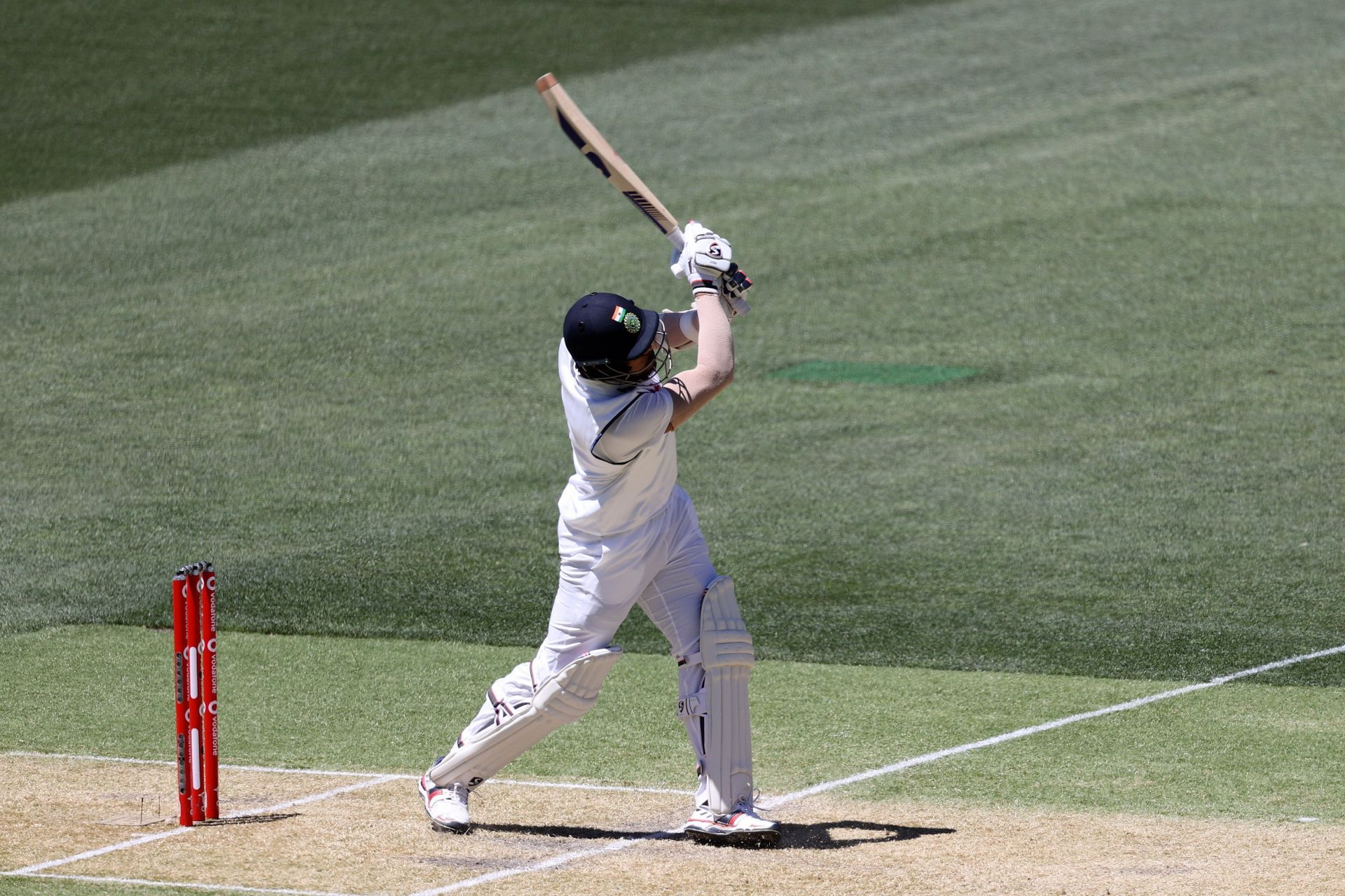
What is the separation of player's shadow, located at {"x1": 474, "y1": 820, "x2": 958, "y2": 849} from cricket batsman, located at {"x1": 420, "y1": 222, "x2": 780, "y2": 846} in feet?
0.45

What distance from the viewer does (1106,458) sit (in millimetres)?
13836

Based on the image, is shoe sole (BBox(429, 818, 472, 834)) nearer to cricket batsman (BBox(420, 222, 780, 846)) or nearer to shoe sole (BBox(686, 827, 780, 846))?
cricket batsman (BBox(420, 222, 780, 846))


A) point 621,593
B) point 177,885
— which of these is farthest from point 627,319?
point 177,885

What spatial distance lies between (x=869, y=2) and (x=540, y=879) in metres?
23.7

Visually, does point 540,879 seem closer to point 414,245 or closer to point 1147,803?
point 1147,803

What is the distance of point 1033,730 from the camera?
8477 millimetres

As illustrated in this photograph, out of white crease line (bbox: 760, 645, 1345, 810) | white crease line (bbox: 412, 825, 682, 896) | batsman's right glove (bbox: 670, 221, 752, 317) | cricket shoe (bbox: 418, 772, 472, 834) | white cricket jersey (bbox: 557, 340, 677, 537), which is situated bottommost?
white crease line (bbox: 412, 825, 682, 896)

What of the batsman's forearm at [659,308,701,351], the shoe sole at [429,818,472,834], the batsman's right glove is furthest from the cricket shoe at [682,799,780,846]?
the batsman's right glove

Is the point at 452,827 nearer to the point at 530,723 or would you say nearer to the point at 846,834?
the point at 530,723

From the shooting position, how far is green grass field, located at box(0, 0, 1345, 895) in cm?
911

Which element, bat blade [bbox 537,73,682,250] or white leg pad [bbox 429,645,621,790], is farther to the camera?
bat blade [bbox 537,73,682,250]

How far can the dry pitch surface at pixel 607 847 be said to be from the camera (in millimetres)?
6262

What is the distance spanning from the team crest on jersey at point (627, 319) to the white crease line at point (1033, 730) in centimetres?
212

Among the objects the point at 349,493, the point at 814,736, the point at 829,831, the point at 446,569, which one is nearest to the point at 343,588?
the point at 446,569
